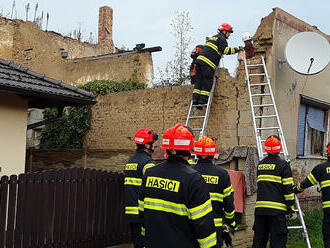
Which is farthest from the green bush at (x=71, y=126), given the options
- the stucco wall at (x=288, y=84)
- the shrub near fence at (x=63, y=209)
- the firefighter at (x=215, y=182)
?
the firefighter at (x=215, y=182)

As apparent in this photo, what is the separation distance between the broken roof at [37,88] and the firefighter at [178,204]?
358 cm

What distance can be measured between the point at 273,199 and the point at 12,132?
4.34m

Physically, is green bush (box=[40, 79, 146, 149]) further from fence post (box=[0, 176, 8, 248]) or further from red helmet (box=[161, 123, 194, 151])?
red helmet (box=[161, 123, 194, 151])

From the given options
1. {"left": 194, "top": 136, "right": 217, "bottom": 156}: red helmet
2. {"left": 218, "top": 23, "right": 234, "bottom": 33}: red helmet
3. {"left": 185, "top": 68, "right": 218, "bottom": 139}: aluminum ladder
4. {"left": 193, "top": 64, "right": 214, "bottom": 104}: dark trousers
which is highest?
{"left": 218, "top": 23, "right": 234, "bottom": 33}: red helmet

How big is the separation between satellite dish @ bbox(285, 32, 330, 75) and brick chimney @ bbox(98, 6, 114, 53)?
15.4m

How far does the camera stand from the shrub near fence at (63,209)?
5348 millimetres

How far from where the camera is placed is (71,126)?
12953mm

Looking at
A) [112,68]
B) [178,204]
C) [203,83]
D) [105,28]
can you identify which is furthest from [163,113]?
[105,28]

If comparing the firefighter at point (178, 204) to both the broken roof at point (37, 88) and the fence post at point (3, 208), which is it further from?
the broken roof at point (37, 88)

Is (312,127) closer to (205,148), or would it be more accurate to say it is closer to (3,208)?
(205,148)

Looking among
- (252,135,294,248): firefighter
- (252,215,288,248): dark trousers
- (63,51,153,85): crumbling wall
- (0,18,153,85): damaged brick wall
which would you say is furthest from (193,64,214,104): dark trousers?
(0,18,153,85): damaged brick wall

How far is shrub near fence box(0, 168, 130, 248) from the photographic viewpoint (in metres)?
5.35

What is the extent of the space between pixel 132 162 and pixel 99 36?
19093mm

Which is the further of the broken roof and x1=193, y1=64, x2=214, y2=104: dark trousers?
x1=193, y1=64, x2=214, y2=104: dark trousers
